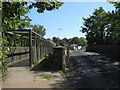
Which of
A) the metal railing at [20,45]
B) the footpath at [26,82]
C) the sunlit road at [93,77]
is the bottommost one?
the sunlit road at [93,77]

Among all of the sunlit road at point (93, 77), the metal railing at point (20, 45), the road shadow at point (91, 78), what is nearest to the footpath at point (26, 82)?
the road shadow at point (91, 78)

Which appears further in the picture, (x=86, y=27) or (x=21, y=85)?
(x=86, y=27)

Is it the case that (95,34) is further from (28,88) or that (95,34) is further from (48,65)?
(28,88)

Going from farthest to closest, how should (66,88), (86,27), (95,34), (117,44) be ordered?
(86,27) → (95,34) → (117,44) → (66,88)

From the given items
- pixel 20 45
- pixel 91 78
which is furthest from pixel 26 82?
pixel 20 45

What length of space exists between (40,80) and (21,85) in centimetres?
109

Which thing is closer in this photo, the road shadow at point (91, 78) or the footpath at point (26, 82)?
the footpath at point (26, 82)

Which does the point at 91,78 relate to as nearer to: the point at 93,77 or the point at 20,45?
the point at 93,77

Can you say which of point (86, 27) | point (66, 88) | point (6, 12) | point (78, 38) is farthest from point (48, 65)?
point (78, 38)

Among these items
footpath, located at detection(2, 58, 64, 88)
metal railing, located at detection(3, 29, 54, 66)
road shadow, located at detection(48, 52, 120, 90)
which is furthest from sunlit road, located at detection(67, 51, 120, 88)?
metal railing, located at detection(3, 29, 54, 66)

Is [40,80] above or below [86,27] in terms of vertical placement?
below

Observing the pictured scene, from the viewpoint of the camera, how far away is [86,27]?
58.1m

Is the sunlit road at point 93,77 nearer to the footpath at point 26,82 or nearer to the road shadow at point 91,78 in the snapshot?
the road shadow at point 91,78

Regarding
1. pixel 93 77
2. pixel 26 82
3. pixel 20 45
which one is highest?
pixel 20 45
